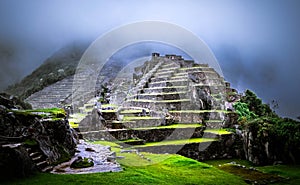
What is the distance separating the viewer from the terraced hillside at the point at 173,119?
589 inches

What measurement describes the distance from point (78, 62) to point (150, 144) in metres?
30.6

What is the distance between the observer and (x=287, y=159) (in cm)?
1063

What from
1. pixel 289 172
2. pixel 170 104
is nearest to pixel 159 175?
pixel 289 172

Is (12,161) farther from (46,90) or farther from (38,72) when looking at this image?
(38,72)

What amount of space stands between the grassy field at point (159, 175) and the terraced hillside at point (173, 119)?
4.19m

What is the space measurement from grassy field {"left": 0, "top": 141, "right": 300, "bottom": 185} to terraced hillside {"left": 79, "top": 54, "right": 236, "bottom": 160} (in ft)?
13.7

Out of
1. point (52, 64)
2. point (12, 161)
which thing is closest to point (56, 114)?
point (12, 161)

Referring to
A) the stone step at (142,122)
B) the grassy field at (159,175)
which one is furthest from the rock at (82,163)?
the stone step at (142,122)

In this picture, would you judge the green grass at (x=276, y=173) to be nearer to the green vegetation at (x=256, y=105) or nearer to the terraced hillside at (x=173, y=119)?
the terraced hillside at (x=173, y=119)

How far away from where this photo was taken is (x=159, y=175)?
782 cm

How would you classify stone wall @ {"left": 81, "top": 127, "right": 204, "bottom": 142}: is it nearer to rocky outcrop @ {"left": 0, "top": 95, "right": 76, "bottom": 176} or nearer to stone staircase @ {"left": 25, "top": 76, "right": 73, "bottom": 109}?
rocky outcrop @ {"left": 0, "top": 95, "right": 76, "bottom": 176}

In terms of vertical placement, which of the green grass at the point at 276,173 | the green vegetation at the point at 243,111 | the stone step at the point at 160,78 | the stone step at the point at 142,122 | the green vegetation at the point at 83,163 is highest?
the stone step at the point at 160,78

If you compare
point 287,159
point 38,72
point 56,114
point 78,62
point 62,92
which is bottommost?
point 287,159

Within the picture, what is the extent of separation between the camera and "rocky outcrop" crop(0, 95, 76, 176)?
6.47 meters
